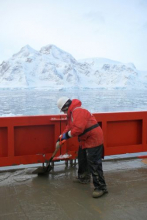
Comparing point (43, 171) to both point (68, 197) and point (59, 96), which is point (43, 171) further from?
point (59, 96)

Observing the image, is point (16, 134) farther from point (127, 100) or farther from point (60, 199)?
point (127, 100)

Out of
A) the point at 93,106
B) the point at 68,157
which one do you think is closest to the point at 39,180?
the point at 68,157

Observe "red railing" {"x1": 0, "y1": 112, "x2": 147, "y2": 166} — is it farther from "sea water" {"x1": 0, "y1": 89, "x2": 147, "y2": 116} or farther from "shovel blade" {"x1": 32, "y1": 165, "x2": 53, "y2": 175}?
"sea water" {"x1": 0, "y1": 89, "x2": 147, "y2": 116}

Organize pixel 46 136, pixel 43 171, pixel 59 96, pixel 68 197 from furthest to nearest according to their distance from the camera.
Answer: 1. pixel 59 96
2. pixel 46 136
3. pixel 43 171
4. pixel 68 197

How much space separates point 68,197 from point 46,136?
1.35 m

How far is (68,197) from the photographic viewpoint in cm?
339

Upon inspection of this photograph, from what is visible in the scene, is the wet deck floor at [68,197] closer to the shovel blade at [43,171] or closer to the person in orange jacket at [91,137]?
the shovel blade at [43,171]

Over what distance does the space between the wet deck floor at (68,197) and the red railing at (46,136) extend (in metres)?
0.26

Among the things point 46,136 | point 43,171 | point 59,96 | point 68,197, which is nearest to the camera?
point 68,197

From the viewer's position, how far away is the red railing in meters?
4.26

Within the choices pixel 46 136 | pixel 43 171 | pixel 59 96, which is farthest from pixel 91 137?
pixel 59 96

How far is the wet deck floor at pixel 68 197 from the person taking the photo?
2.92 meters

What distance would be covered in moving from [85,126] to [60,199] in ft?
3.04

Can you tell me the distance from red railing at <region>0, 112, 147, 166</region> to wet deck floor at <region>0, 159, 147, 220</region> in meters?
0.26
